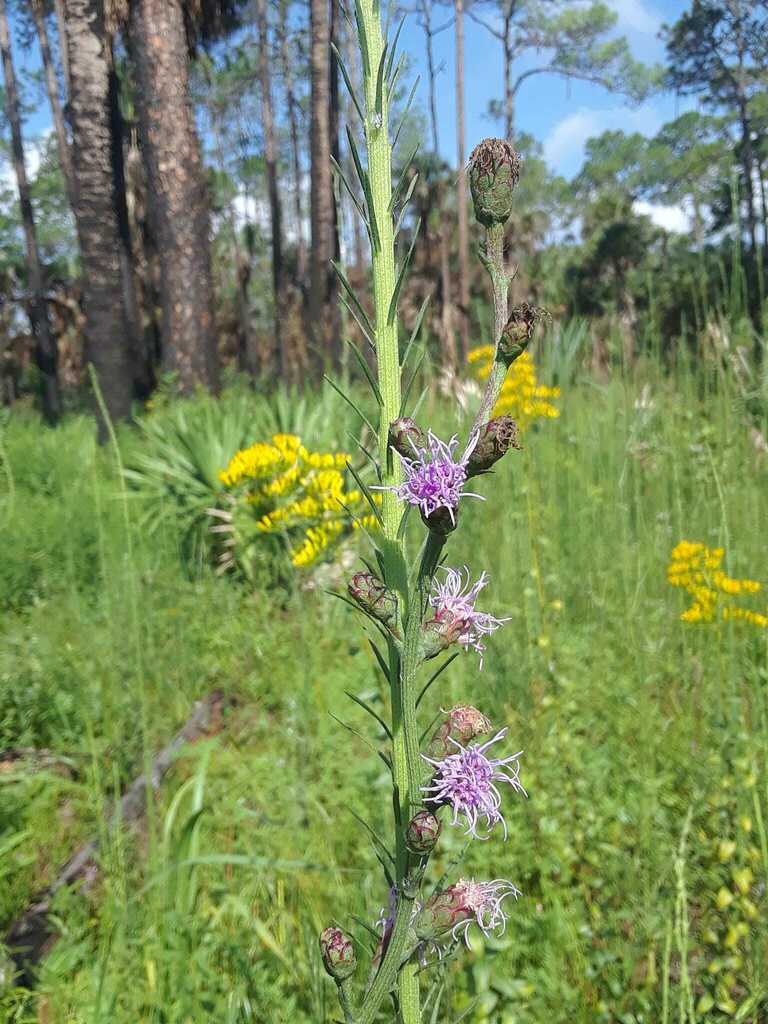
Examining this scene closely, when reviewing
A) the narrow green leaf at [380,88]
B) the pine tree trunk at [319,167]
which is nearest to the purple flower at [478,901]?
the narrow green leaf at [380,88]

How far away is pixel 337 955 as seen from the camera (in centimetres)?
64

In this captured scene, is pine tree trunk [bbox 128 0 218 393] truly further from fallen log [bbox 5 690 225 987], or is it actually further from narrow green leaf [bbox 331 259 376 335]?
narrow green leaf [bbox 331 259 376 335]

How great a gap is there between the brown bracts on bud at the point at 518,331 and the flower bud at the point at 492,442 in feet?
0.18

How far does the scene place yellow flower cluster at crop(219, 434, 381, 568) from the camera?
95.2 inches

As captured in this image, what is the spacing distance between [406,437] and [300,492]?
7.55 ft

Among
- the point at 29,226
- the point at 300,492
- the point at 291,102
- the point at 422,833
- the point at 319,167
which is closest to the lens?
the point at 422,833

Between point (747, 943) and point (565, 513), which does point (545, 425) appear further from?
point (747, 943)

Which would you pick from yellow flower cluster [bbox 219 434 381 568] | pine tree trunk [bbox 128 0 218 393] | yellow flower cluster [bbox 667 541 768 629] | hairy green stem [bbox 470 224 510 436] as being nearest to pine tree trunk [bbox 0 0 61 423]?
pine tree trunk [bbox 128 0 218 393]

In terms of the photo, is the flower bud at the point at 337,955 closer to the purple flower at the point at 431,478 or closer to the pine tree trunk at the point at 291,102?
the purple flower at the point at 431,478

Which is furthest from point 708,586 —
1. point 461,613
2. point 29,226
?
point 29,226

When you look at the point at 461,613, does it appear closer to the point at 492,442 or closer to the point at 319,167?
the point at 492,442

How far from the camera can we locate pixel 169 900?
1.75m

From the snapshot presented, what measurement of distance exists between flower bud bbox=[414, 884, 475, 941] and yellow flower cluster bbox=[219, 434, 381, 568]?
4.98 feet

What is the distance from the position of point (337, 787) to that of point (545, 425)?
2851 millimetres
